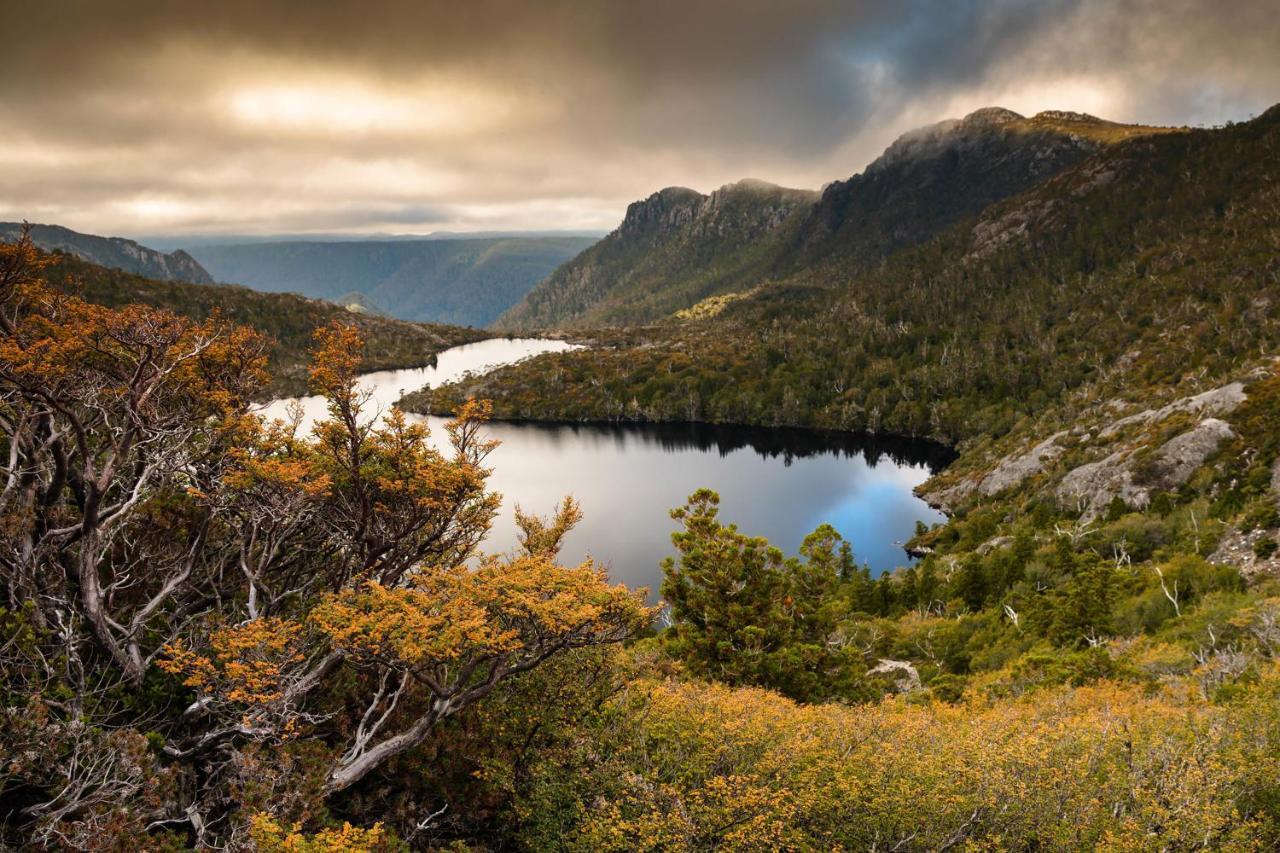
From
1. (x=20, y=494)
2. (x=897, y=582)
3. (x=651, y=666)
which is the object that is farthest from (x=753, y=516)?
(x=20, y=494)

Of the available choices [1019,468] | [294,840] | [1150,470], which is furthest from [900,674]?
[1019,468]

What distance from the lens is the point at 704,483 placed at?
446ft

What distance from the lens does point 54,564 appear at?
21.0 m

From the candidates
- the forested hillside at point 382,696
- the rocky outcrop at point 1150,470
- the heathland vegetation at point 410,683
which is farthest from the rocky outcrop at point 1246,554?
the rocky outcrop at point 1150,470

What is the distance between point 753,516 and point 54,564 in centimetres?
10085

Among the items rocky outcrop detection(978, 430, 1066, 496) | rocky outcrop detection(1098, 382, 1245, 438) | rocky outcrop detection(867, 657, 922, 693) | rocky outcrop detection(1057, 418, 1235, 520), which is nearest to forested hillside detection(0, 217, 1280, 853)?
rocky outcrop detection(867, 657, 922, 693)

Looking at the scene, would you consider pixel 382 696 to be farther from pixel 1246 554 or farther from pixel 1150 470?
pixel 1150 470

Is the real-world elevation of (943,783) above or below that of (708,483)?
above

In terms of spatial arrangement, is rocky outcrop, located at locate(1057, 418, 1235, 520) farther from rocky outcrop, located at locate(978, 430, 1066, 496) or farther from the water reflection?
the water reflection

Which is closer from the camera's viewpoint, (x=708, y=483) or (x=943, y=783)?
(x=943, y=783)

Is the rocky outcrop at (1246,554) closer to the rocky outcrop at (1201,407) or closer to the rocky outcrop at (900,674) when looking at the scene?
the rocky outcrop at (900,674)

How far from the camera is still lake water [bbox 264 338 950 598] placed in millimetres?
102938

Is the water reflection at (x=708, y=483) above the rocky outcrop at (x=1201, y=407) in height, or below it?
below

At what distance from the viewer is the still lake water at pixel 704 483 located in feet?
338
